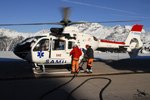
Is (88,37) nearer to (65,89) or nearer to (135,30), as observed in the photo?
(135,30)

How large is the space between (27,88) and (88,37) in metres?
5.95

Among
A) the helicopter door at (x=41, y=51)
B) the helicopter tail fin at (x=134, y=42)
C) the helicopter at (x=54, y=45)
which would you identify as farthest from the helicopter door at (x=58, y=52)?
the helicopter tail fin at (x=134, y=42)

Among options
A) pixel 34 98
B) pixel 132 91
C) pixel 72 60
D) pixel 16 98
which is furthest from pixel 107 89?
pixel 72 60

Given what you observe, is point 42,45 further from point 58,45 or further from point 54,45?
point 58,45

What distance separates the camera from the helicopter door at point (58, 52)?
949 cm

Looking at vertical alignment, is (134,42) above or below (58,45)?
above

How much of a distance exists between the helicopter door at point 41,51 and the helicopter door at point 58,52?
30 cm

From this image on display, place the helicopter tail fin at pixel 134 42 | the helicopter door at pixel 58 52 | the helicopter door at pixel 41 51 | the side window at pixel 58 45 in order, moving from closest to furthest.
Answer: the helicopter door at pixel 41 51, the helicopter door at pixel 58 52, the side window at pixel 58 45, the helicopter tail fin at pixel 134 42

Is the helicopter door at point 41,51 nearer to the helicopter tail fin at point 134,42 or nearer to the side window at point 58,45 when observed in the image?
the side window at point 58,45

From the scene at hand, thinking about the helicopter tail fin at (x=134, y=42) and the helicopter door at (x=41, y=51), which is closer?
the helicopter door at (x=41, y=51)

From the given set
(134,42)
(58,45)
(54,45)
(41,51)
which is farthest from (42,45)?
(134,42)

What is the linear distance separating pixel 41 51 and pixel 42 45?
0.35m

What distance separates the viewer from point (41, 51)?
9.29 m

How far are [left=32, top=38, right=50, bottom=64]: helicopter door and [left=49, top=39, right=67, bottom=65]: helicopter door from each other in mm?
296
